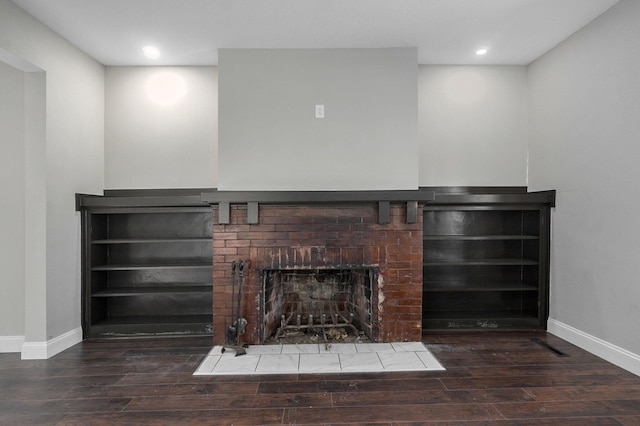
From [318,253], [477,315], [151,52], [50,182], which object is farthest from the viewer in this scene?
[477,315]

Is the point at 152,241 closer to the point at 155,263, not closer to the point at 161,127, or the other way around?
the point at 155,263

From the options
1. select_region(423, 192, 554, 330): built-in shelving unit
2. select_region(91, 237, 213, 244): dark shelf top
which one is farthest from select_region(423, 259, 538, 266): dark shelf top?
select_region(91, 237, 213, 244): dark shelf top

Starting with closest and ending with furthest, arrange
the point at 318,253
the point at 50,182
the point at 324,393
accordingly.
A: the point at 324,393 → the point at 50,182 → the point at 318,253

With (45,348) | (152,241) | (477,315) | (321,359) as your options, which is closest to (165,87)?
(152,241)

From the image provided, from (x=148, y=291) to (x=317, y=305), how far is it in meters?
1.65

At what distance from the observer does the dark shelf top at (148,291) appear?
3506 mm

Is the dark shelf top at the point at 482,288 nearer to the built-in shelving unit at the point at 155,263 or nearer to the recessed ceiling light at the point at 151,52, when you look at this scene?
the built-in shelving unit at the point at 155,263

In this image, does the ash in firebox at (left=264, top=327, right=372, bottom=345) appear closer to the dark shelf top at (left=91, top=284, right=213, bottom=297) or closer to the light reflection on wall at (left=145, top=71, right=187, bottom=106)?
the dark shelf top at (left=91, top=284, right=213, bottom=297)

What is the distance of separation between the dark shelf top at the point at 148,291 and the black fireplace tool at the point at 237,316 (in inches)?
21.5

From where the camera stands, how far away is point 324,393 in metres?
2.39

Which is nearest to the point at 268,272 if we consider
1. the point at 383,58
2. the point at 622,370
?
the point at 383,58

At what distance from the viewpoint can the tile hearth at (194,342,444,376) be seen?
273cm

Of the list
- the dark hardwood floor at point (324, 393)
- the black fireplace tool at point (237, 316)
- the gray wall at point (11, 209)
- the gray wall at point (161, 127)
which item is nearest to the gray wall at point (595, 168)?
the dark hardwood floor at point (324, 393)

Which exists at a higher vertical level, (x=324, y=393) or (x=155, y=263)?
(x=155, y=263)
